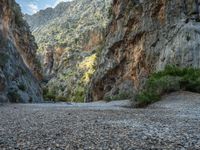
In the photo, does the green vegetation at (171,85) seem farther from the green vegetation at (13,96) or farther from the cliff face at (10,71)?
the green vegetation at (13,96)

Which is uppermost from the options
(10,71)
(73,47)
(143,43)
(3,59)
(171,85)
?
(73,47)

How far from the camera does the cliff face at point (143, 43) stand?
3762cm

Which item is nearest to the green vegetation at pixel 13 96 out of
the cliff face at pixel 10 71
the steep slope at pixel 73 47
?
the cliff face at pixel 10 71

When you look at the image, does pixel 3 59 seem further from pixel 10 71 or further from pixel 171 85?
pixel 171 85

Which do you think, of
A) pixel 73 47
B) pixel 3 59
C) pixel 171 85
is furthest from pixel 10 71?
pixel 73 47

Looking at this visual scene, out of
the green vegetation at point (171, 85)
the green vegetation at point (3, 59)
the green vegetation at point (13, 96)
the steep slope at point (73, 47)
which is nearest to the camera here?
the green vegetation at point (171, 85)

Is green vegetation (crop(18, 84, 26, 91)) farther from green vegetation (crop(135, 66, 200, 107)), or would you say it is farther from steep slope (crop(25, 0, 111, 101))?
steep slope (crop(25, 0, 111, 101))

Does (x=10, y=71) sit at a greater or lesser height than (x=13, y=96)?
greater

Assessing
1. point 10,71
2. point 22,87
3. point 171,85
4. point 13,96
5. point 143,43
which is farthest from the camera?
point 143,43

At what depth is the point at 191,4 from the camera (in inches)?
1706

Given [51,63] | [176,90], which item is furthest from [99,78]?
[51,63]

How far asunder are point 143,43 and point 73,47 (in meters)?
95.7

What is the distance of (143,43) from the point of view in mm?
50844

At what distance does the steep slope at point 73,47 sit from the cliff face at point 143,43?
41788mm
